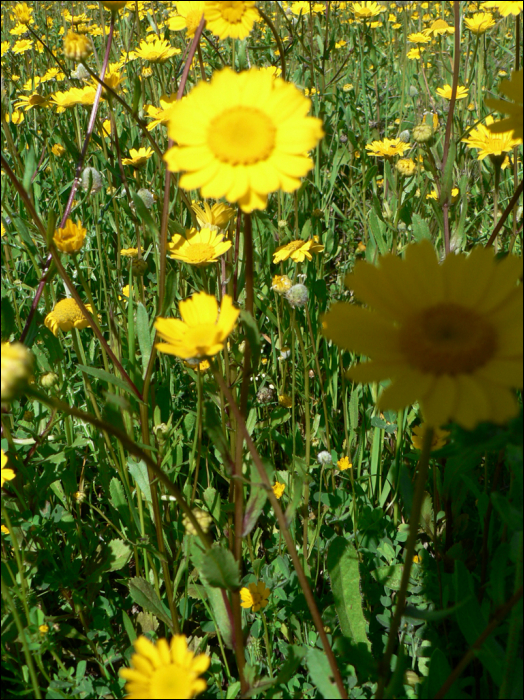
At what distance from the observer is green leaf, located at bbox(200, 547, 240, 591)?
890 millimetres

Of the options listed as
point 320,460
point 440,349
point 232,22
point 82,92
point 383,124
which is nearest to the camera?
point 440,349

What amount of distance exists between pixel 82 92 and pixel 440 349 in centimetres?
225

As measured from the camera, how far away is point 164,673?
86cm

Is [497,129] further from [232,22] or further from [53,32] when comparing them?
[53,32]

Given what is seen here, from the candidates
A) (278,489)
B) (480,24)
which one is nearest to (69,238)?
(278,489)

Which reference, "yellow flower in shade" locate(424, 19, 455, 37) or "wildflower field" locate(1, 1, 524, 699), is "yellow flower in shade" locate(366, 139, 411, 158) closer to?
"wildflower field" locate(1, 1, 524, 699)

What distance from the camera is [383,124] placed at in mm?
3916

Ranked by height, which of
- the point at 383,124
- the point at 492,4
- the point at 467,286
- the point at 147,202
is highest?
the point at 383,124

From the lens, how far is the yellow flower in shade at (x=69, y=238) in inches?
52.1

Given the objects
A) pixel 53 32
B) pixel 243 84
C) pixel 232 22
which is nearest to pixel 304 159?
pixel 243 84

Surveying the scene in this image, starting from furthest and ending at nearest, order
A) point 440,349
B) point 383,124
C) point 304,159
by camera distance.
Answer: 1. point 383,124
2. point 304,159
3. point 440,349

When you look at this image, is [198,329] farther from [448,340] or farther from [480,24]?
[480,24]

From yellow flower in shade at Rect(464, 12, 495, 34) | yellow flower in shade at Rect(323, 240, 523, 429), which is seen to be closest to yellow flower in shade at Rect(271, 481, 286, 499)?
yellow flower in shade at Rect(323, 240, 523, 429)

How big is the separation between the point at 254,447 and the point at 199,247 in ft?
2.45
